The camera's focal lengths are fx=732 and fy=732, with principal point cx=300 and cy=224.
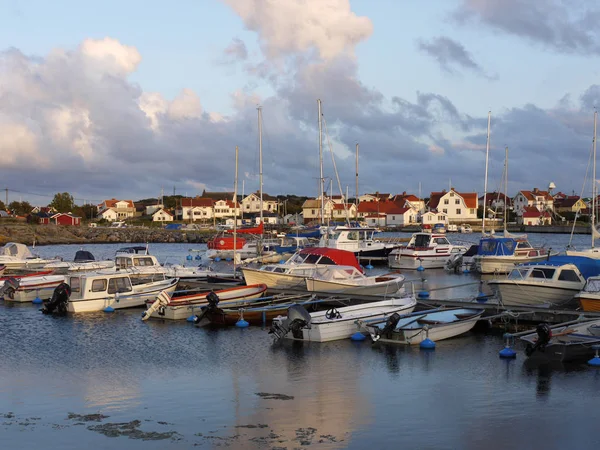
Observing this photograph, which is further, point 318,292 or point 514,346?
point 318,292

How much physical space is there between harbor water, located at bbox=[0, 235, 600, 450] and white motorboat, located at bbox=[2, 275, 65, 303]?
9.02m

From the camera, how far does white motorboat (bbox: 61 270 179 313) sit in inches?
1225

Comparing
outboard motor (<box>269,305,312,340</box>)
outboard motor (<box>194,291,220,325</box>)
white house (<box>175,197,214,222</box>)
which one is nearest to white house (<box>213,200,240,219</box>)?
white house (<box>175,197,214,222</box>)

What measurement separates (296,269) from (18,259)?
76.6 ft

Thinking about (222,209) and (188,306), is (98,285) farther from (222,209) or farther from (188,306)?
(222,209)

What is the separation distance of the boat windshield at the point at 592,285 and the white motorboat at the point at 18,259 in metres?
35.1

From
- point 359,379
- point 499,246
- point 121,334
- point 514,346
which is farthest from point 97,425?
point 499,246

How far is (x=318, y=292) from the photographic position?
3173 cm

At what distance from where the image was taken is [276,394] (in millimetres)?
17859

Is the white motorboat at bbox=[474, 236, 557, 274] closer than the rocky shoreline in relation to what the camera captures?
Yes

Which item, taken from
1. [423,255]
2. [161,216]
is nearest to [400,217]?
[161,216]

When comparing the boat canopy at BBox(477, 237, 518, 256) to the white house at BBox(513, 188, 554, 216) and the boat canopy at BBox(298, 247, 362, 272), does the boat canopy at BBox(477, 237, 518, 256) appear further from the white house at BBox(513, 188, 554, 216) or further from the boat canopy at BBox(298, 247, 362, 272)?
the white house at BBox(513, 188, 554, 216)

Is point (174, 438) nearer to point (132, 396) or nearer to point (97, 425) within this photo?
point (97, 425)

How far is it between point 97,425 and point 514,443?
27.3ft
